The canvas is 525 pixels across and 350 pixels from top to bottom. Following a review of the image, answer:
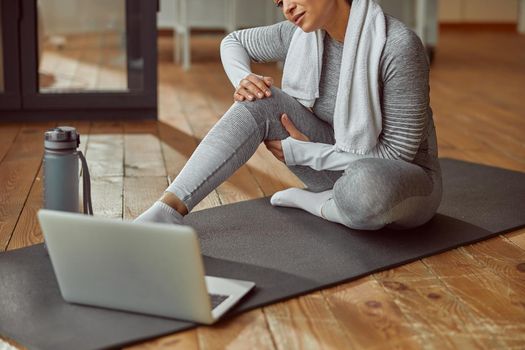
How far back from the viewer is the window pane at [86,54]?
12.3 ft

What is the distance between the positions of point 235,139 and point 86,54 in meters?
2.06

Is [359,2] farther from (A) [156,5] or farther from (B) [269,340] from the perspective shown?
(A) [156,5]

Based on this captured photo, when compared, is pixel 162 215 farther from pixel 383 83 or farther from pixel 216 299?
pixel 383 83

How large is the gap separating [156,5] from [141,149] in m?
0.77

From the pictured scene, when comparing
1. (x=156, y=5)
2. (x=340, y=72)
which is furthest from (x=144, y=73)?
(x=340, y=72)

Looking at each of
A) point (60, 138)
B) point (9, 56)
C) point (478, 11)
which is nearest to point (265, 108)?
point (60, 138)

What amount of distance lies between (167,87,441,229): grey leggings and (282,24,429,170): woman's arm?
0.18 ft

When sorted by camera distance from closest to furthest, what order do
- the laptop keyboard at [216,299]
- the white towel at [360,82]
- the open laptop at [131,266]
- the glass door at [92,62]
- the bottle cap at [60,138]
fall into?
the open laptop at [131,266] < the laptop keyboard at [216,299] < the bottle cap at [60,138] < the white towel at [360,82] < the glass door at [92,62]

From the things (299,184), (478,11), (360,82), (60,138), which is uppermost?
(360,82)

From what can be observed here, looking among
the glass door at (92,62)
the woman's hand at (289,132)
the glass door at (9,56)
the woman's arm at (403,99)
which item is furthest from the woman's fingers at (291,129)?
the glass door at (9,56)

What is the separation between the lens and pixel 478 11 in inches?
371

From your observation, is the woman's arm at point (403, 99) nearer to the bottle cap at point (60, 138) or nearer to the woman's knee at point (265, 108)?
the woman's knee at point (265, 108)

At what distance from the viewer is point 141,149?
10.5 feet

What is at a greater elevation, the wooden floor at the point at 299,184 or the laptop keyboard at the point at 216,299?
the laptop keyboard at the point at 216,299
